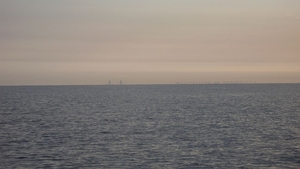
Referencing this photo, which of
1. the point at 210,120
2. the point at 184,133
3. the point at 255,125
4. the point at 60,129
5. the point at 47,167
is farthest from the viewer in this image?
the point at 210,120

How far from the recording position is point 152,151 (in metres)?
43.3

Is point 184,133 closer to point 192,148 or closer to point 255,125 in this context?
point 192,148

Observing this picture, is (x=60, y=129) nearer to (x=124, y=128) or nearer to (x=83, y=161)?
(x=124, y=128)

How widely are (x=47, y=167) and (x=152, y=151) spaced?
11538 mm

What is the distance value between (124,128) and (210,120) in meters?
18.9

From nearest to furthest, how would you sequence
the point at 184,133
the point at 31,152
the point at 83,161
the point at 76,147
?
the point at 83,161 < the point at 31,152 < the point at 76,147 < the point at 184,133

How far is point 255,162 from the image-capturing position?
38688 millimetres

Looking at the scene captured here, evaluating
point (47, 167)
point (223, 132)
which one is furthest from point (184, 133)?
point (47, 167)

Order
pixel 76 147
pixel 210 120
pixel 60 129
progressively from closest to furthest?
pixel 76 147 < pixel 60 129 < pixel 210 120

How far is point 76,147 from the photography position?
4625cm

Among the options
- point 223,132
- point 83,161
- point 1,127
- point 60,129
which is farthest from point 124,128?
point 83,161

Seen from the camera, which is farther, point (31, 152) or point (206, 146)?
point (206, 146)

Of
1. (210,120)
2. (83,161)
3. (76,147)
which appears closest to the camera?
(83,161)

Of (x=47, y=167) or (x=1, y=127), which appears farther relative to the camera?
(x=1, y=127)
